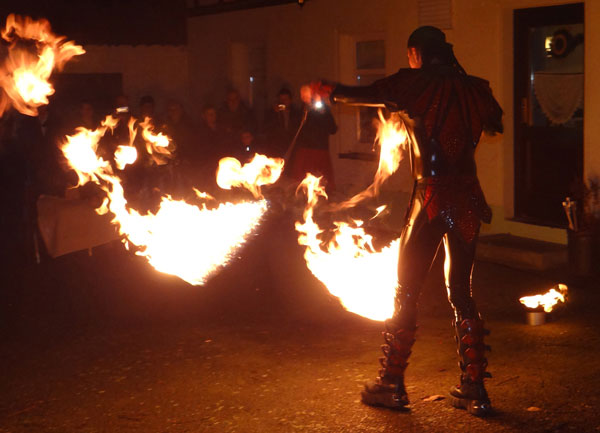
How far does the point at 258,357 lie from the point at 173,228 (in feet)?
8.47

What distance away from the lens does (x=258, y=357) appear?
22.6 ft

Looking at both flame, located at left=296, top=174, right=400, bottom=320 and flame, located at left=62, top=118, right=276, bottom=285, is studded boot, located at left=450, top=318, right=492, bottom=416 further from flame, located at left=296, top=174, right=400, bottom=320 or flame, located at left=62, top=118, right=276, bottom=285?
flame, located at left=62, top=118, right=276, bottom=285

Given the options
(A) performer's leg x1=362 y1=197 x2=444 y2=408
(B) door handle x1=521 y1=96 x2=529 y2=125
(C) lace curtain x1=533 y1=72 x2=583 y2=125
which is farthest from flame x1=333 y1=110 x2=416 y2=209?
(B) door handle x1=521 y1=96 x2=529 y2=125

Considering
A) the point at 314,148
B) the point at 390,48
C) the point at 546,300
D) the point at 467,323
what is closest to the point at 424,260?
the point at 467,323

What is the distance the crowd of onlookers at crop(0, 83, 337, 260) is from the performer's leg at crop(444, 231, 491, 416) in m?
5.12

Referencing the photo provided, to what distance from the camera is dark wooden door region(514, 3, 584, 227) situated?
417 inches

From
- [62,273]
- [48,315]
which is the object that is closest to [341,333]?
[48,315]

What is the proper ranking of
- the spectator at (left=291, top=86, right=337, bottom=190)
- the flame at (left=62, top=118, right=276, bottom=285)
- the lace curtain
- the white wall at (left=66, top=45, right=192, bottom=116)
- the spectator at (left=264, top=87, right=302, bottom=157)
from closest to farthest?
the flame at (left=62, top=118, right=276, bottom=285), the lace curtain, the spectator at (left=291, top=86, right=337, bottom=190), the spectator at (left=264, top=87, right=302, bottom=157), the white wall at (left=66, top=45, right=192, bottom=116)

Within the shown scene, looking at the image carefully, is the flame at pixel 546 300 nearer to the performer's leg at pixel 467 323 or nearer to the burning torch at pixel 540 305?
the burning torch at pixel 540 305

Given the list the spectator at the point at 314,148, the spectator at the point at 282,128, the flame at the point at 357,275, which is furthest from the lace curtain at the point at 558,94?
the flame at the point at 357,275

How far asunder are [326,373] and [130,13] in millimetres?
14432

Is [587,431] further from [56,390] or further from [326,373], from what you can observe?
[56,390]

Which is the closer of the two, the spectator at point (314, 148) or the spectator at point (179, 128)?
the spectator at point (314, 148)

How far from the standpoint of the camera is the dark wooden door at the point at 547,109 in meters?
10.6
